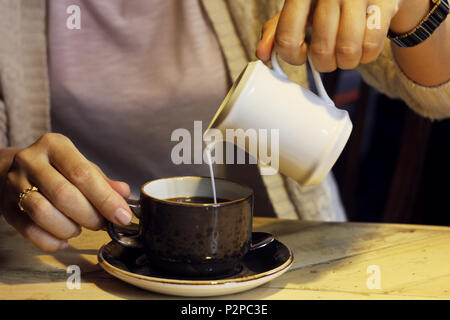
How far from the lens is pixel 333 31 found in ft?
2.18

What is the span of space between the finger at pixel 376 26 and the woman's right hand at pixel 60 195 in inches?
15.0

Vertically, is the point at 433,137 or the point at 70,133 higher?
the point at 70,133

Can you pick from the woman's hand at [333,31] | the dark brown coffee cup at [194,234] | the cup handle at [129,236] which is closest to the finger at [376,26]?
the woman's hand at [333,31]

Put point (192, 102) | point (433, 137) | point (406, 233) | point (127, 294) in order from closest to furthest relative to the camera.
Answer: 1. point (127, 294)
2. point (406, 233)
3. point (192, 102)
4. point (433, 137)

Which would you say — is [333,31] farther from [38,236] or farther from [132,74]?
[132,74]

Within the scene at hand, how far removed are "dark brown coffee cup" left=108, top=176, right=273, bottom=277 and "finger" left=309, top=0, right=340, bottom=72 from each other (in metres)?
0.21

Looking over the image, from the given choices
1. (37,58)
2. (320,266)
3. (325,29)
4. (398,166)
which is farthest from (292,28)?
(398,166)

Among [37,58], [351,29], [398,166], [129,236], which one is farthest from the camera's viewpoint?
[398,166]

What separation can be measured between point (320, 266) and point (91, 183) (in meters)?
0.36

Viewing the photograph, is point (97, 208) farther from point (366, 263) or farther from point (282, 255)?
point (366, 263)

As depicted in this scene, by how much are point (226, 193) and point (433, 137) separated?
1238mm

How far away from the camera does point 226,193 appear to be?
787 millimetres

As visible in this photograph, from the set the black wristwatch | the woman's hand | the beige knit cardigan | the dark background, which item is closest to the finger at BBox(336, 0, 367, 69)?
the woman's hand

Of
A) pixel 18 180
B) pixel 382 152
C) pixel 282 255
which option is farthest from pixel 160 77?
pixel 382 152
